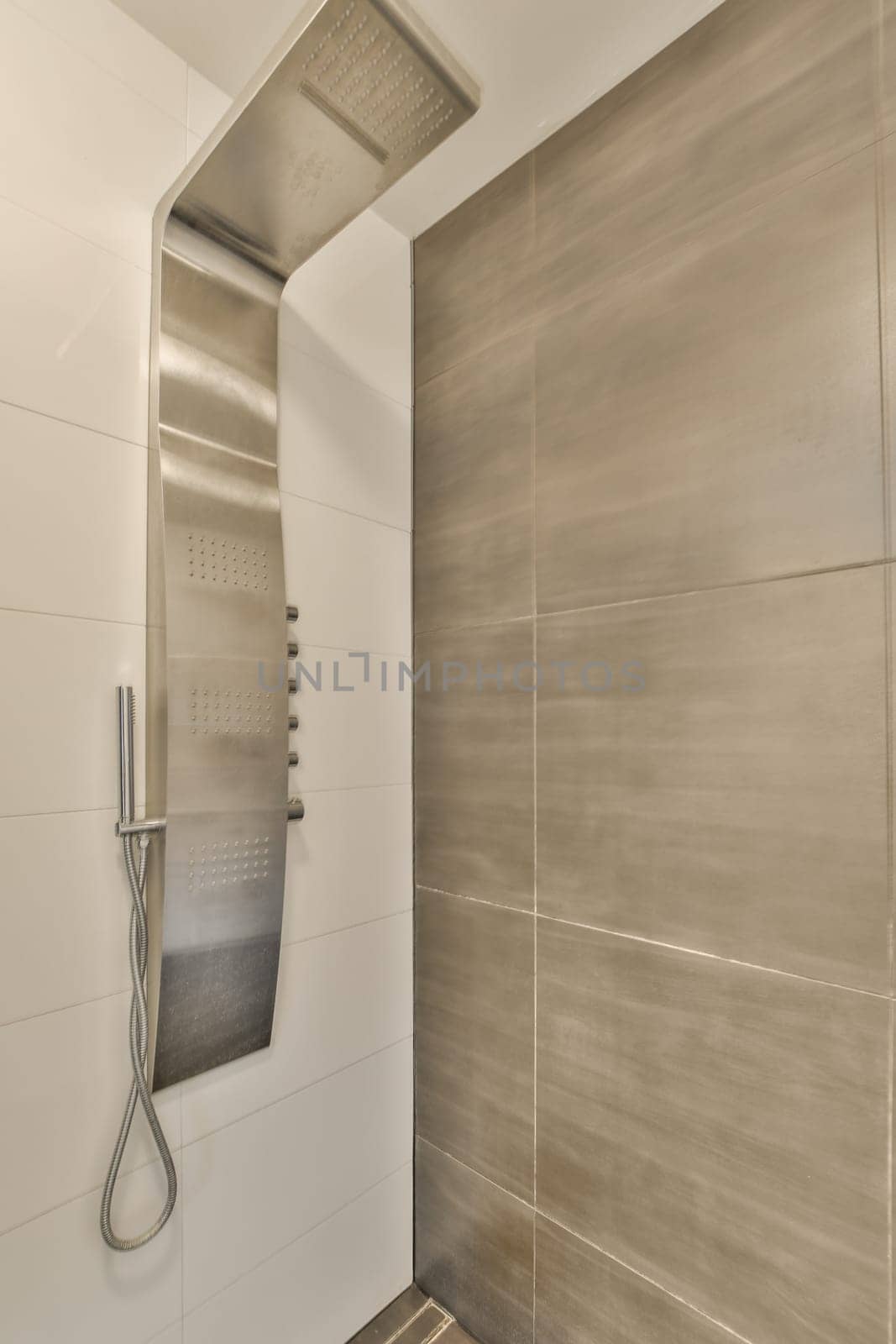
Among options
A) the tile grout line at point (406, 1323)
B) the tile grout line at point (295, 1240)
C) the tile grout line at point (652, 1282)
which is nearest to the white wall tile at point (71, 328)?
the tile grout line at point (295, 1240)

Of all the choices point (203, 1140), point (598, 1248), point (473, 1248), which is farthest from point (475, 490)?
point (473, 1248)

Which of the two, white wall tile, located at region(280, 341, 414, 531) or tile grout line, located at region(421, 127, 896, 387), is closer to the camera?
tile grout line, located at region(421, 127, 896, 387)

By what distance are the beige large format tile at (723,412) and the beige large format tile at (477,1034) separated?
700 mm

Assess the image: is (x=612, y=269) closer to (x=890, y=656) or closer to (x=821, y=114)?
(x=821, y=114)

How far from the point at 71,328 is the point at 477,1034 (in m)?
1.50

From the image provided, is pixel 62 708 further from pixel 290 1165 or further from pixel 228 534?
pixel 290 1165

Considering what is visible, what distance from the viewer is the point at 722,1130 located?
1020 millimetres

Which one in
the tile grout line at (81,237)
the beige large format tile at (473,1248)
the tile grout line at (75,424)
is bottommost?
the beige large format tile at (473,1248)

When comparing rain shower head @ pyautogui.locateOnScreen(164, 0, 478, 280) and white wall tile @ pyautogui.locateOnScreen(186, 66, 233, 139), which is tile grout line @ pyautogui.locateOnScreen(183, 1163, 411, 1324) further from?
white wall tile @ pyautogui.locateOnScreen(186, 66, 233, 139)

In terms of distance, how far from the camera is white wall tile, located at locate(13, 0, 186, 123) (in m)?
1.04

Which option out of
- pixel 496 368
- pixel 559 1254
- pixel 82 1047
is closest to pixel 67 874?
pixel 82 1047

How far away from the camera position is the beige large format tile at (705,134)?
952 millimetres

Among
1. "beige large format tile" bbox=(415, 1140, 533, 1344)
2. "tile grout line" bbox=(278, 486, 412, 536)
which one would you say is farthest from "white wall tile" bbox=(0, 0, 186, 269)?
"beige large format tile" bbox=(415, 1140, 533, 1344)

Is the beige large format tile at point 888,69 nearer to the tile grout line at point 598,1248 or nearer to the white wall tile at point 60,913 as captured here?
the white wall tile at point 60,913
